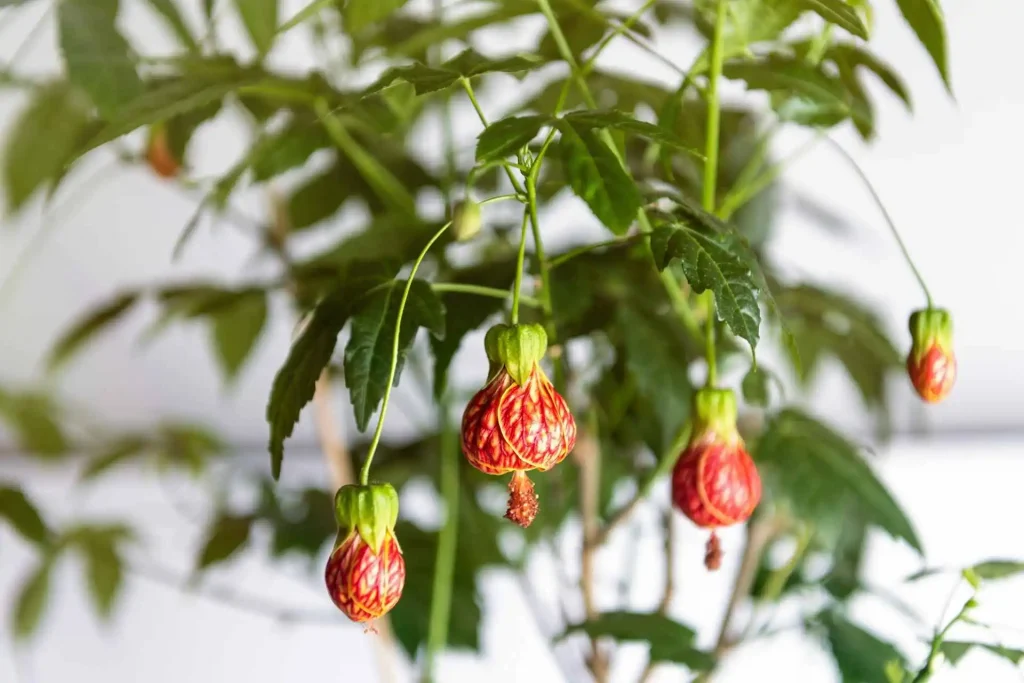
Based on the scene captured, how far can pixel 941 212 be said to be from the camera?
0.85 meters

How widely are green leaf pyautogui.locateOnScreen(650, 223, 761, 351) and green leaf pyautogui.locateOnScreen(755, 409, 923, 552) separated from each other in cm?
21

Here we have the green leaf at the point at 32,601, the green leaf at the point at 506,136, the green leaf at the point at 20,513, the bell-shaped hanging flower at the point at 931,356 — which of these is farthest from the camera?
the green leaf at the point at 32,601

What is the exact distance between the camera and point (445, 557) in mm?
534

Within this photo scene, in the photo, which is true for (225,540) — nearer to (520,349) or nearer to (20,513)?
(20,513)

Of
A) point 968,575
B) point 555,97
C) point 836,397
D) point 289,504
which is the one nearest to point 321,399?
point 289,504

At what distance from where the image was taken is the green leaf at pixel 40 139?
22.9 inches

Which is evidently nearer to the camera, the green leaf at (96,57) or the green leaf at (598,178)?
the green leaf at (598,178)

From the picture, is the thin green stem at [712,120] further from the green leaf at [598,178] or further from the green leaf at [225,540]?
the green leaf at [225,540]

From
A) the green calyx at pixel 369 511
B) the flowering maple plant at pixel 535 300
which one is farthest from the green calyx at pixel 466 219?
the green calyx at pixel 369 511

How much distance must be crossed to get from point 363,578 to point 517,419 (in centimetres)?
7

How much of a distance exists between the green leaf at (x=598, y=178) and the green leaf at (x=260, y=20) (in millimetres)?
238

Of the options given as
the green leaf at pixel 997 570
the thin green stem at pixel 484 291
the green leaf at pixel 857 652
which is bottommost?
the green leaf at pixel 857 652

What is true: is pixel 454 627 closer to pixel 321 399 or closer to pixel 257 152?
pixel 321 399

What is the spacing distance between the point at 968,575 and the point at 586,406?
24cm
